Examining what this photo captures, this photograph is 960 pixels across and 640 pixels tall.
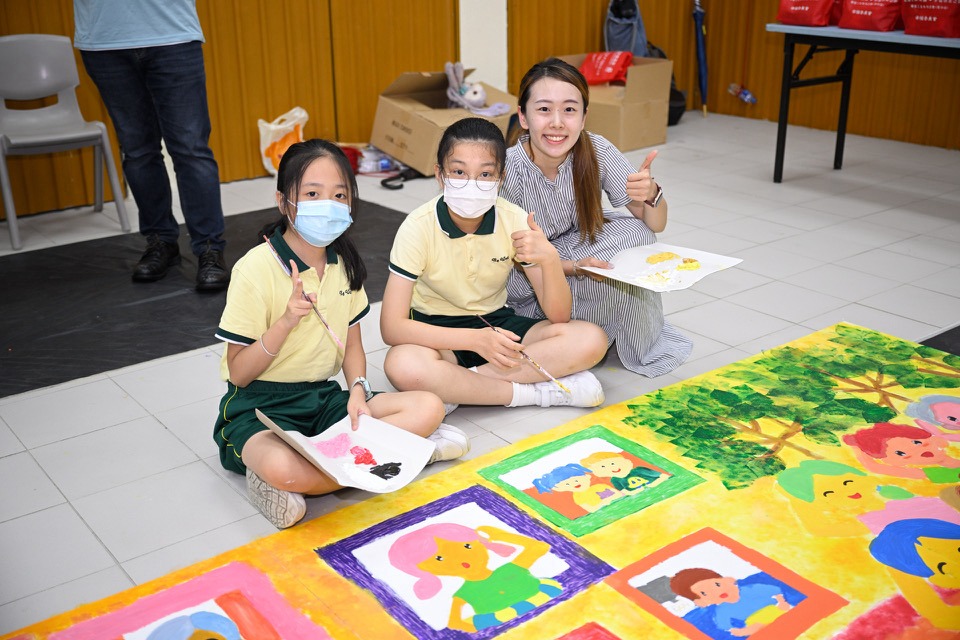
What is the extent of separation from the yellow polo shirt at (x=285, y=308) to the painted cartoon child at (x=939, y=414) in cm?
138

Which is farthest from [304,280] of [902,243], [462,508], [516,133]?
[902,243]

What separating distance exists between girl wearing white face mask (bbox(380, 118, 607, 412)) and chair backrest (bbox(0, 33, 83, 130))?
2384 millimetres

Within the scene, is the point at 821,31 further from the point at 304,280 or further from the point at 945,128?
the point at 304,280

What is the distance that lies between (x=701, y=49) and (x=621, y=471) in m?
4.81

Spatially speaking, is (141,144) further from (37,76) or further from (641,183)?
(641,183)

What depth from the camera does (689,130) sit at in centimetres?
589

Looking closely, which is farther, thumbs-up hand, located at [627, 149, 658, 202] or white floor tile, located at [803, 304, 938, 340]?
white floor tile, located at [803, 304, 938, 340]

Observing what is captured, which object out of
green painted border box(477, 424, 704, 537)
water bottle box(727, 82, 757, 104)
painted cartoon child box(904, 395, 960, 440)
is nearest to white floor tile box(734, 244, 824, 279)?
painted cartoon child box(904, 395, 960, 440)

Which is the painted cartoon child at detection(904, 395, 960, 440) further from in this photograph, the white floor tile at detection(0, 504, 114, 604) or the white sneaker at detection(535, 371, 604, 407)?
the white floor tile at detection(0, 504, 114, 604)

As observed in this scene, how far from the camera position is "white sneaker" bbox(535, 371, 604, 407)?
2.37 m

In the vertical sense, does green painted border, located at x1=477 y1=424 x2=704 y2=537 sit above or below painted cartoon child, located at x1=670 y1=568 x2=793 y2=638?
above

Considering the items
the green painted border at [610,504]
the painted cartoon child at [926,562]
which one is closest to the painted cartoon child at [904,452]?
the painted cartoon child at [926,562]

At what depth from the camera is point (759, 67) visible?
6.08 metres

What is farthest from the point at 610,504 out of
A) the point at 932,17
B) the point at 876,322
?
the point at 932,17
